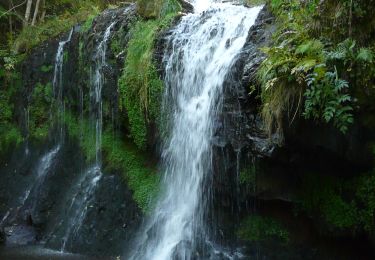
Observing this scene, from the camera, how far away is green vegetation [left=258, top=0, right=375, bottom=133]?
225 inches

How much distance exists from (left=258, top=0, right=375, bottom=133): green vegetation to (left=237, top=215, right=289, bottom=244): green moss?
1830 millimetres

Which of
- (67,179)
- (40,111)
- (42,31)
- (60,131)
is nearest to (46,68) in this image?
(40,111)

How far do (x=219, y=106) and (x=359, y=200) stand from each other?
2.54 m

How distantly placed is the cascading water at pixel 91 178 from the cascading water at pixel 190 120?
1857 millimetres

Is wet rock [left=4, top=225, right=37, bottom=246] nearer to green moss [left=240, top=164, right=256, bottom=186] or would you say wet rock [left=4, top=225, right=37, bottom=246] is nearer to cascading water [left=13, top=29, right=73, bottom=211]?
cascading water [left=13, top=29, right=73, bottom=211]

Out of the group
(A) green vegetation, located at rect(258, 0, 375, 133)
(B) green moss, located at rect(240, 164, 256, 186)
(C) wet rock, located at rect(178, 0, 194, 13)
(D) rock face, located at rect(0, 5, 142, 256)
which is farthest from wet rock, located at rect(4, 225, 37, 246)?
(A) green vegetation, located at rect(258, 0, 375, 133)

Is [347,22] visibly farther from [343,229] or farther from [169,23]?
[169,23]

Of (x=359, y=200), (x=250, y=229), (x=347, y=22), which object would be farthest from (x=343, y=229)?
(x=347, y=22)

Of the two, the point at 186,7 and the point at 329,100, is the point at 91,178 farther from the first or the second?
the point at 329,100

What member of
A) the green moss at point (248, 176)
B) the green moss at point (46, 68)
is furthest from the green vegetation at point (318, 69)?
the green moss at point (46, 68)

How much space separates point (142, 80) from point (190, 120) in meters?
1.81

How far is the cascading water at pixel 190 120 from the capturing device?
7828mm

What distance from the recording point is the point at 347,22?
6062mm

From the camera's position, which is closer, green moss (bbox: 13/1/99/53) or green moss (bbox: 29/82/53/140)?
green moss (bbox: 29/82/53/140)
